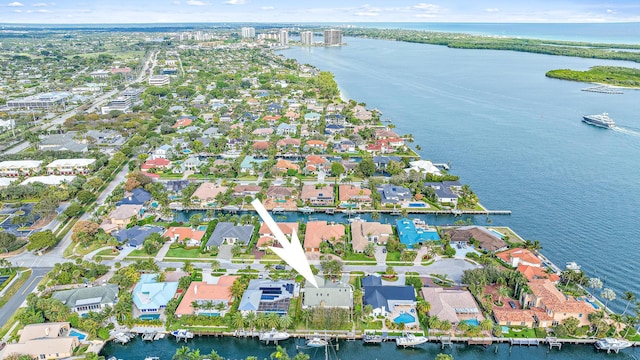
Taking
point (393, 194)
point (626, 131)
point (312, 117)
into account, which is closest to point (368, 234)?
point (393, 194)

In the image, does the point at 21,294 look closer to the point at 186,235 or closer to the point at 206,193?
the point at 186,235

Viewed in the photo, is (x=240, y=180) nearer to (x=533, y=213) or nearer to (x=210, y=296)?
(x=210, y=296)

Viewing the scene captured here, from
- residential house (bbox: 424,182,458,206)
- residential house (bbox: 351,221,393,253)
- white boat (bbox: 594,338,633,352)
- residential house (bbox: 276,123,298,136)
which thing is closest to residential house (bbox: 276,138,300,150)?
residential house (bbox: 276,123,298,136)

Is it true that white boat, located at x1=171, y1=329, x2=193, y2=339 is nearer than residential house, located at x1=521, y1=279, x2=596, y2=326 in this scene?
Yes

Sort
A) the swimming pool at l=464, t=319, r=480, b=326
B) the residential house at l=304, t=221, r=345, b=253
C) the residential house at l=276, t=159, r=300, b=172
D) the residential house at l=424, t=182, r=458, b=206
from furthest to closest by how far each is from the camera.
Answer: the residential house at l=276, t=159, r=300, b=172, the residential house at l=424, t=182, r=458, b=206, the residential house at l=304, t=221, r=345, b=253, the swimming pool at l=464, t=319, r=480, b=326

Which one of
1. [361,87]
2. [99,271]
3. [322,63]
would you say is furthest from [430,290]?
[322,63]

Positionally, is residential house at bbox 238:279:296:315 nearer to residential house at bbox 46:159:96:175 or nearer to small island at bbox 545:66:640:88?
residential house at bbox 46:159:96:175
